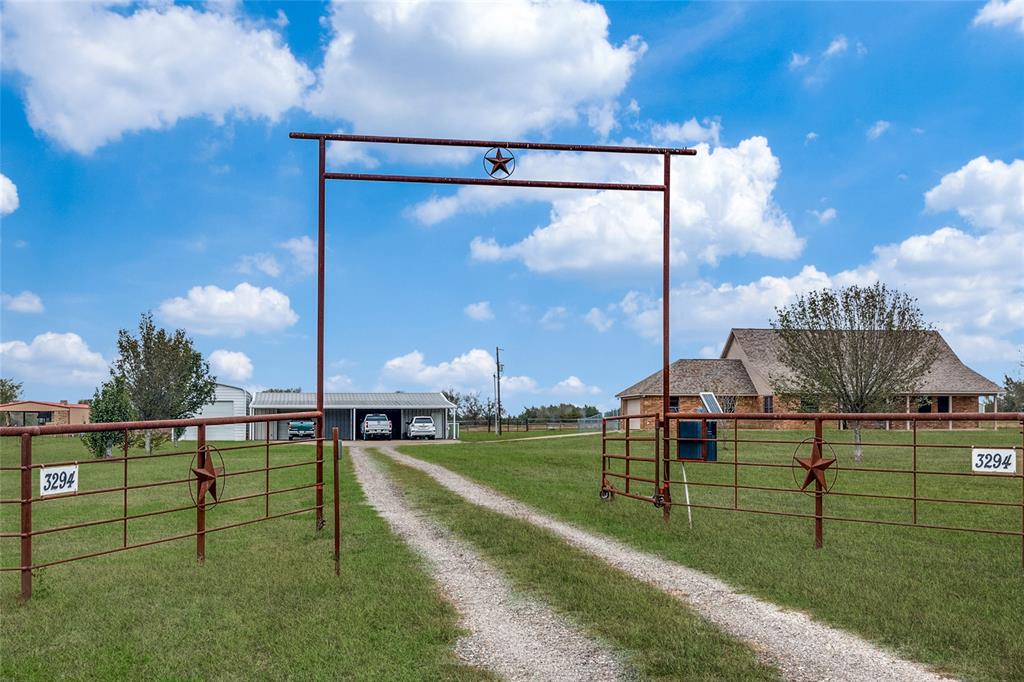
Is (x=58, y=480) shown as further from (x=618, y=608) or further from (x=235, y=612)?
(x=618, y=608)

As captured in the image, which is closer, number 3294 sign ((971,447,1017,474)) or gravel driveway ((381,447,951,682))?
gravel driveway ((381,447,951,682))

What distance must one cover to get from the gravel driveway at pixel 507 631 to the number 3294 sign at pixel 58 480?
3.76 metres

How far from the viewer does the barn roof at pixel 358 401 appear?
52822 millimetres

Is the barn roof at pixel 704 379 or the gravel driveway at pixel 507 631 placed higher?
the barn roof at pixel 704 379

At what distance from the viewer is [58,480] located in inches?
309

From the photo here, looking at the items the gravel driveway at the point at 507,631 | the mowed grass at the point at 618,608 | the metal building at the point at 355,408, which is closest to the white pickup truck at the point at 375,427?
the metal building at the point at 355,408

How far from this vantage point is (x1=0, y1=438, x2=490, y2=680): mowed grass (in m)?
5.68

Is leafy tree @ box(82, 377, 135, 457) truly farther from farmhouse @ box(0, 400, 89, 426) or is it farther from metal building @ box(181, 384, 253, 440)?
farmhouse @ box(0, 400, 89, 426)

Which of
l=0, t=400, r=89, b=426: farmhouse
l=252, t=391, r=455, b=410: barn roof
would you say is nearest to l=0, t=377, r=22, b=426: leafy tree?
l=0, t=400, r=89, b=426: farmhouse

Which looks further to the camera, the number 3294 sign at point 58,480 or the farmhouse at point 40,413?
the farmhouse at point 40,413

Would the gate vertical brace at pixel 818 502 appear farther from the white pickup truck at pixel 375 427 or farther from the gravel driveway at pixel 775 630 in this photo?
the white pickup truck at pixel 375 427

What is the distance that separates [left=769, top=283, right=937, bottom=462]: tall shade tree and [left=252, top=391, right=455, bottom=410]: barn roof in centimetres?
2834

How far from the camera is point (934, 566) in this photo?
28.6 ft

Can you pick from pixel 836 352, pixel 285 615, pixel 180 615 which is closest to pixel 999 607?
pixel 285 615
